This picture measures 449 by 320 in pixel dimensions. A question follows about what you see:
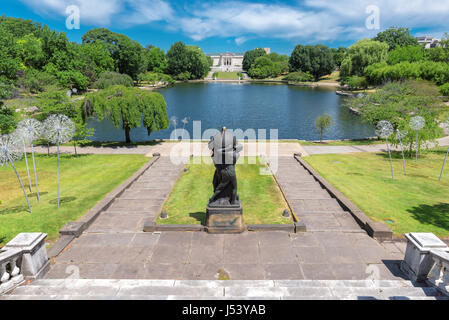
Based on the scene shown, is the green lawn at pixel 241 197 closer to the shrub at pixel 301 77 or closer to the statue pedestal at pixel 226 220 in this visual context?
the statue pedestal at pixel 226 220

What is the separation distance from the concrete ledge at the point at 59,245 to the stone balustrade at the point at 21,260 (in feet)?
4.04

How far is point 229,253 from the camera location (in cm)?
904

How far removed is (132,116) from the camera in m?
27.4

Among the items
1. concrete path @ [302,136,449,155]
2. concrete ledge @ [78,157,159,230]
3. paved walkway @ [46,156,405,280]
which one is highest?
concrete path @ [302,136,449,155]

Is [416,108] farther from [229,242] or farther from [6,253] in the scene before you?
[6,253]

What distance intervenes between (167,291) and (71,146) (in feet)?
89.9

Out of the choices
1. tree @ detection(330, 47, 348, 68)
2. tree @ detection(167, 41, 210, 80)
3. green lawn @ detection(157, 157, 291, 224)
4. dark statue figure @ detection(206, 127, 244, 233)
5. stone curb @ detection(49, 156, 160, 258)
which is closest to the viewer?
stone curb @ detection(49, 156, 160, 258)

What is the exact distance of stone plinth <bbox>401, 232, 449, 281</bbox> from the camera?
7.23 metres

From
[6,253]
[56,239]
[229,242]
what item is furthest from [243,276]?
[56,239]

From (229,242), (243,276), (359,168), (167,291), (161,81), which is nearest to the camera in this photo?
(167,291)

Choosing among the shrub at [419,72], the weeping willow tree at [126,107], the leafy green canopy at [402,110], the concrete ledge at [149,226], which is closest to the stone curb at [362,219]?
the concrete ledge at [149,226]

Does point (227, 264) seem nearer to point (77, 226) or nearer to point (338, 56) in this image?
point (77, 226)

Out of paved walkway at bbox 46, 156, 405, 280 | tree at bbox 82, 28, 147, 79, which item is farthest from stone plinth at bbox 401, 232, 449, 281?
tree at bbox 82, 28, 147, 79

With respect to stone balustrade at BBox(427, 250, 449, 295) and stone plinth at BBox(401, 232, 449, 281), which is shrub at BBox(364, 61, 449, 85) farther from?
stone balustrade at BBox(427, 250, 449, 295)
